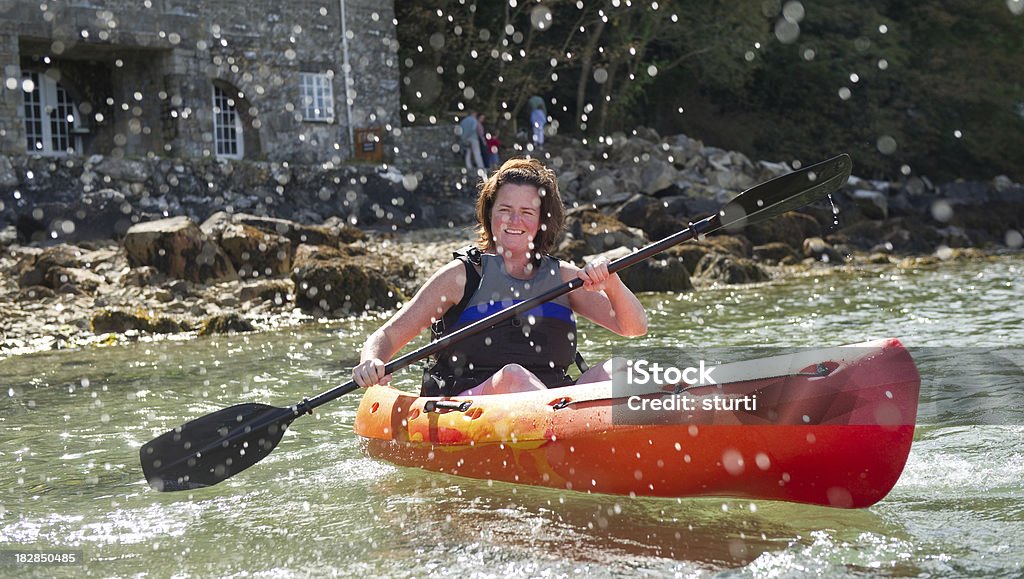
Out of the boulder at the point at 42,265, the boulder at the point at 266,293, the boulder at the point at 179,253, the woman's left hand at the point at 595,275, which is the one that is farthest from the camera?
the boulder at the point at 179,253

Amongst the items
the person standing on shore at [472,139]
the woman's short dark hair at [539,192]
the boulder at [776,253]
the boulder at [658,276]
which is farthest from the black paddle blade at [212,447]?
the person standing on shore at [472,139]

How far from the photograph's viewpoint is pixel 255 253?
1273 cm

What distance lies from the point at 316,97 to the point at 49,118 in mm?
4506

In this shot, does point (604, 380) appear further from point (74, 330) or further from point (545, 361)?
point (74, 330)

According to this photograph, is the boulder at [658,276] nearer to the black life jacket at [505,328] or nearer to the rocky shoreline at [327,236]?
the rocky shoreline at [327,236]

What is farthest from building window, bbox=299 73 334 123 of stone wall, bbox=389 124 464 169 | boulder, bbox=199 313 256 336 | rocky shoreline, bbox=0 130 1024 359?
boulder, bbox=199 313 256 336

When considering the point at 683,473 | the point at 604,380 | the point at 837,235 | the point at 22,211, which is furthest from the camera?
the point at 837,235

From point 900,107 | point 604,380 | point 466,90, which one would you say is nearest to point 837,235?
point 466,90

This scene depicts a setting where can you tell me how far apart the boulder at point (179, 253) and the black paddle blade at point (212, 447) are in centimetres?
739

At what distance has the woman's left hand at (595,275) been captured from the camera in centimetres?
466

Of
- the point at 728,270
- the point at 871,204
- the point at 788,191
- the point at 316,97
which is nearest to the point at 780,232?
the point at 728,270

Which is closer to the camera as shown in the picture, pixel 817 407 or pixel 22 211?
pixel 817 407

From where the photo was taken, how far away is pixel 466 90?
→ 77.3 feet

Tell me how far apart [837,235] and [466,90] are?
8202 mm
